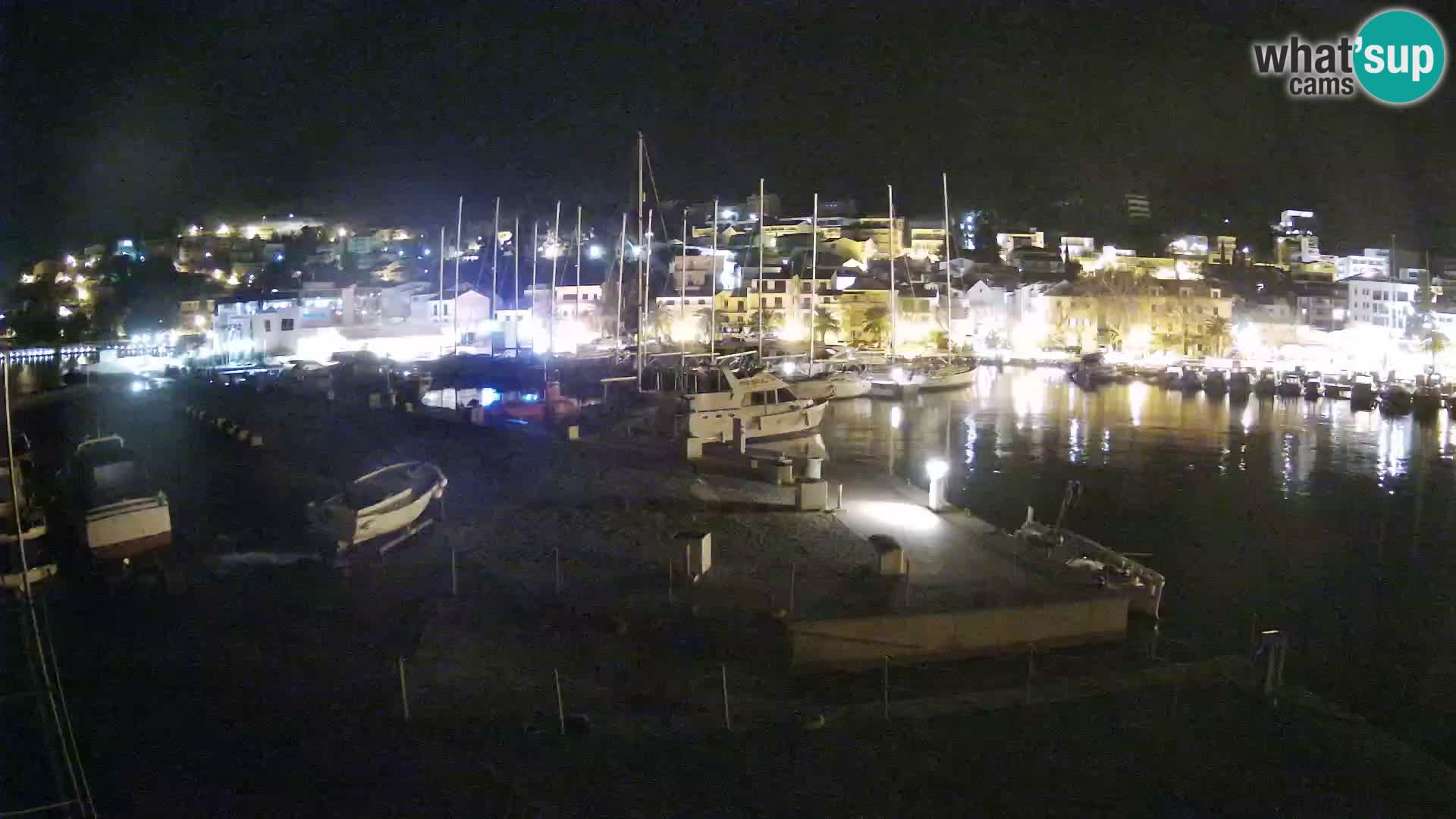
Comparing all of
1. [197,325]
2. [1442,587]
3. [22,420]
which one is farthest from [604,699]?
[197,325]

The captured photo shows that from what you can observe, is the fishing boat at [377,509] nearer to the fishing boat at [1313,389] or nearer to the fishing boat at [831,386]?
the fishing boat at [831,386]

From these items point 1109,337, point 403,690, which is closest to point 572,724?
point 403,690

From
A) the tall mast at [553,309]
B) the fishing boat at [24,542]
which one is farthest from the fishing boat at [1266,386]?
the fishing boat at [24,542]

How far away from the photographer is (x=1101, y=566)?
25.4ft

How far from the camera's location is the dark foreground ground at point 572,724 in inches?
141

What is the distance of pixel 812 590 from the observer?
19.7 ft

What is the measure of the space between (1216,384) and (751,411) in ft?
68.9

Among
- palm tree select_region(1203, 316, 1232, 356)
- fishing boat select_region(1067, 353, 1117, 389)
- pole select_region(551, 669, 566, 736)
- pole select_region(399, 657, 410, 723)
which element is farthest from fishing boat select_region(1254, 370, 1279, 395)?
pole select_region(399, 657, 410, 723)

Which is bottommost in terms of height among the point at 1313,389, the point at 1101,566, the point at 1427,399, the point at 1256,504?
the point at 1256,504

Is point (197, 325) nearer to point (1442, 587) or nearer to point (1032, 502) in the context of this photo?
point (1032, 502)

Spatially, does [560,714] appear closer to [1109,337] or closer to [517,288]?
[517,288]

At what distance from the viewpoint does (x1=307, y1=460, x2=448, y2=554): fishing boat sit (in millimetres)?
6926

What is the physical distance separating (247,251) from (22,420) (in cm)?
4649

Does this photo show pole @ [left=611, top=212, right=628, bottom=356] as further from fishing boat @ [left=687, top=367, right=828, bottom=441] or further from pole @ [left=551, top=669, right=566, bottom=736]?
pole @ [left=551, top=669, right=566, bottom=736]
